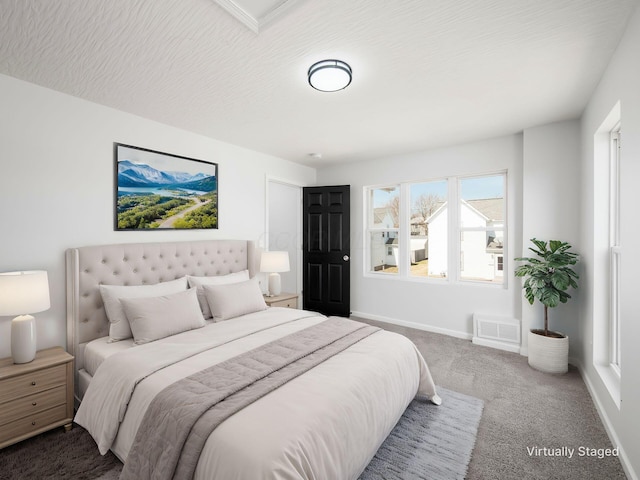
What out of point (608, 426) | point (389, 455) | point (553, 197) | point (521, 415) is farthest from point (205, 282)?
point (553, 197)

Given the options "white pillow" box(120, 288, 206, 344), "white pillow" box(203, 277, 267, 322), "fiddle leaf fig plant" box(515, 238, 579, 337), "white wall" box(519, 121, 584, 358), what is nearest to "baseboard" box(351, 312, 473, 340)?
"white wall" box(519, 121, 584, 358)

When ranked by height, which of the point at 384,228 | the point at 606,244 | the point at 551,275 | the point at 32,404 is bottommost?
the point at 32,404

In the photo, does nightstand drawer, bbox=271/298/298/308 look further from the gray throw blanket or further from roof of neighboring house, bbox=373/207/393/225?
roof of neighboring house, bbox=373/207/393/225

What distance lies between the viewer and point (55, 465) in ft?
6.06

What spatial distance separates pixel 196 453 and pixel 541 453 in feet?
6.89

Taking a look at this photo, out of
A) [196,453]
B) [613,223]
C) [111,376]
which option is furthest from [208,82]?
[613,223]

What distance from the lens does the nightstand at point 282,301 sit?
12.6ft

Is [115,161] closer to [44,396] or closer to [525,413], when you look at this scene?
[44,396]

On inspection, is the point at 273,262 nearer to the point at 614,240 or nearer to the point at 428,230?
the point at 428,230

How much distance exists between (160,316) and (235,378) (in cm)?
108

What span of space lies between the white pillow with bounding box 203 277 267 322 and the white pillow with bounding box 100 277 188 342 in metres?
0.41

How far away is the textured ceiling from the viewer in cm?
165

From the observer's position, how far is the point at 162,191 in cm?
325

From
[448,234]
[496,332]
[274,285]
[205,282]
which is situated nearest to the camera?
[205,282]
